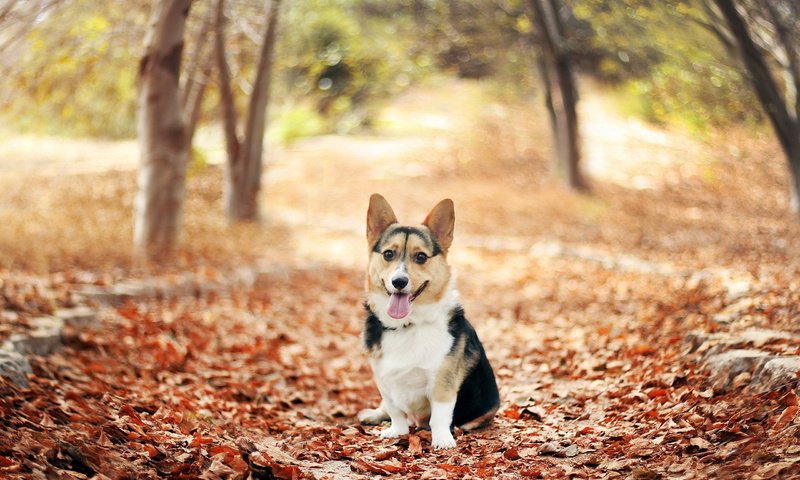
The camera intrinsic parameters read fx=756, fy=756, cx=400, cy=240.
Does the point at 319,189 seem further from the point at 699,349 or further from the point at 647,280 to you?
the point at 699,349

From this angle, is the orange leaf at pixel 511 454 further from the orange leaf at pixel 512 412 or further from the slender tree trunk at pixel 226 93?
the slender tree trunk at pixel 226 93

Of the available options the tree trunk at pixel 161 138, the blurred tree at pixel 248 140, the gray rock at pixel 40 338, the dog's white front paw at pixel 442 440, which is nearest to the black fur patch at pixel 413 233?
the dog's white front paw at pixel 442 440

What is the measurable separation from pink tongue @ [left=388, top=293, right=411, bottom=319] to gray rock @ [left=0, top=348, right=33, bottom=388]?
92.8 inches

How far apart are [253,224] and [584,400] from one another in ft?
35.3

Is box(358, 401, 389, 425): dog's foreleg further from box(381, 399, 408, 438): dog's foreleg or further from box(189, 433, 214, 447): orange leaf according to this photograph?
box(189, 433, 214, 447): orange leaf

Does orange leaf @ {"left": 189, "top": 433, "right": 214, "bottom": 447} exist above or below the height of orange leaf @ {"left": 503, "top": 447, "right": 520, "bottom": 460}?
above

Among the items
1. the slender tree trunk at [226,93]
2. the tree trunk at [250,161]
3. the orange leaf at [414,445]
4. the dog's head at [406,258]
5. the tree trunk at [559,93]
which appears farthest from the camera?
the tree trunk at [559,93]

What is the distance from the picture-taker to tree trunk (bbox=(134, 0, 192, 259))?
987 cm

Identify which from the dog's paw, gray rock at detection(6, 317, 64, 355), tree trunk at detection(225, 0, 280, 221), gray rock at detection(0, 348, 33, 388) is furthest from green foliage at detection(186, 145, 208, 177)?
the dog's paw

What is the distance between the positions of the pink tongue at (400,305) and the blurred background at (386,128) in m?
5.54

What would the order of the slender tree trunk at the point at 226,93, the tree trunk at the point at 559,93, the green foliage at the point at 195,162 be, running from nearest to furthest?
the slender tree trunk at the point at 226,93 → the green foliage at the point at 195,162 → the tree trunk at the point at 559,93

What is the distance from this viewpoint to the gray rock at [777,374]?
423cm

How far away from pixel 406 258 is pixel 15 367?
2.57 m

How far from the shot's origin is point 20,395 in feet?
14.4
